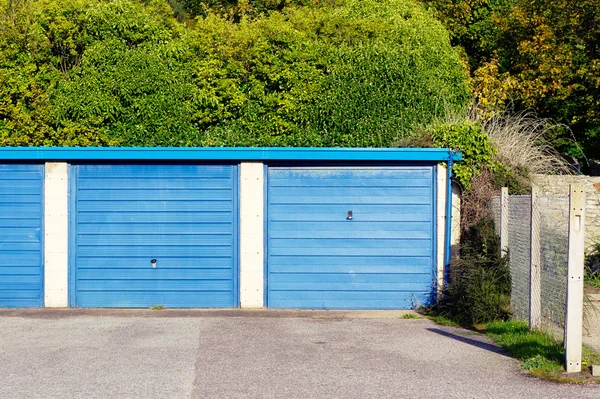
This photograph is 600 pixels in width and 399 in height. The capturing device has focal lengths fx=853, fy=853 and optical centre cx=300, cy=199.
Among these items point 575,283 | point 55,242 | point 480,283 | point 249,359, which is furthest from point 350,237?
point 575,283

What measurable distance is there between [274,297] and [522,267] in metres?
4.39

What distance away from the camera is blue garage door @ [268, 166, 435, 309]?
14328mm

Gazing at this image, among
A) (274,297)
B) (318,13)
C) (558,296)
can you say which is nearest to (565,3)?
(318,13)

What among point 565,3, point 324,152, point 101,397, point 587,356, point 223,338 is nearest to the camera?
point 101,397

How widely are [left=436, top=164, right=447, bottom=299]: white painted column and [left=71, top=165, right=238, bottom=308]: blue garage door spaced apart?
11.2 feet

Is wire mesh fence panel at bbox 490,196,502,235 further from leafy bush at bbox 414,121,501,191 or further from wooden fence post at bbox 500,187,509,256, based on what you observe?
leafy bush at bbox 414,121,501,191

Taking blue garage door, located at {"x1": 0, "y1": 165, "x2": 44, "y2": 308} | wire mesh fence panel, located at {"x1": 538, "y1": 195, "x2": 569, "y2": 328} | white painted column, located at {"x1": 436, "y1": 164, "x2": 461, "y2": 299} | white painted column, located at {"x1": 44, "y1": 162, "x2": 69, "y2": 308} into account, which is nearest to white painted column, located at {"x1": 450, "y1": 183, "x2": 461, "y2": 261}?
white painted column, located at {"x1": 436, "y1": 164, "x2": 461, "y2": 299}

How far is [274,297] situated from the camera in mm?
14328

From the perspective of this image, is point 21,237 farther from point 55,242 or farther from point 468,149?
point 468,149

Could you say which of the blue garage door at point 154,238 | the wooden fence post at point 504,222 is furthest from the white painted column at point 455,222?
the blue garage door at point 154,238

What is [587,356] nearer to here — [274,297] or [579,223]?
[579,223]

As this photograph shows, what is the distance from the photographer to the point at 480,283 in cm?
1236

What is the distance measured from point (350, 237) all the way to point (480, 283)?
8.92 feet

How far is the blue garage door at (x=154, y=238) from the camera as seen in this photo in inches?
564
